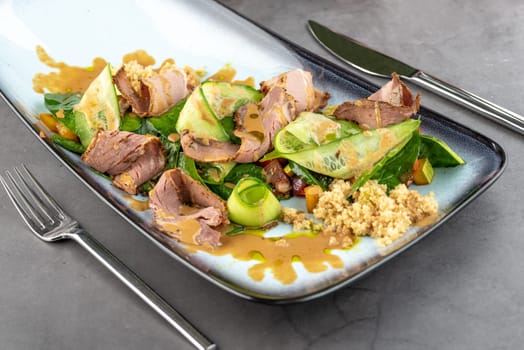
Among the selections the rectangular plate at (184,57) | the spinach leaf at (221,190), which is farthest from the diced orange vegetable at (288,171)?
the spinach leaf at (221,190)

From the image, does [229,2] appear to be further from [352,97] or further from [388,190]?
[388,190]

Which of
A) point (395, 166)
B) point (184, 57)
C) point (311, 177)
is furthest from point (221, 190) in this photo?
point (184, 57)

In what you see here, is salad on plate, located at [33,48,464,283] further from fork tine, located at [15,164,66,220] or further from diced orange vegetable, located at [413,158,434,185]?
fork tine, located at [15,164,66,220]

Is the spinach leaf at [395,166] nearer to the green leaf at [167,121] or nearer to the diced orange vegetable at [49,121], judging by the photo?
the green leaf at [167,121]

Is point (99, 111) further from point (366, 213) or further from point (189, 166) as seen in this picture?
point (366, 213)

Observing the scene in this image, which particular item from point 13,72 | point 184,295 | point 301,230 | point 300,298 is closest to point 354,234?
point 301,230

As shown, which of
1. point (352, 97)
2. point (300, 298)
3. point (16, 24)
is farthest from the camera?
point (16, 24)
